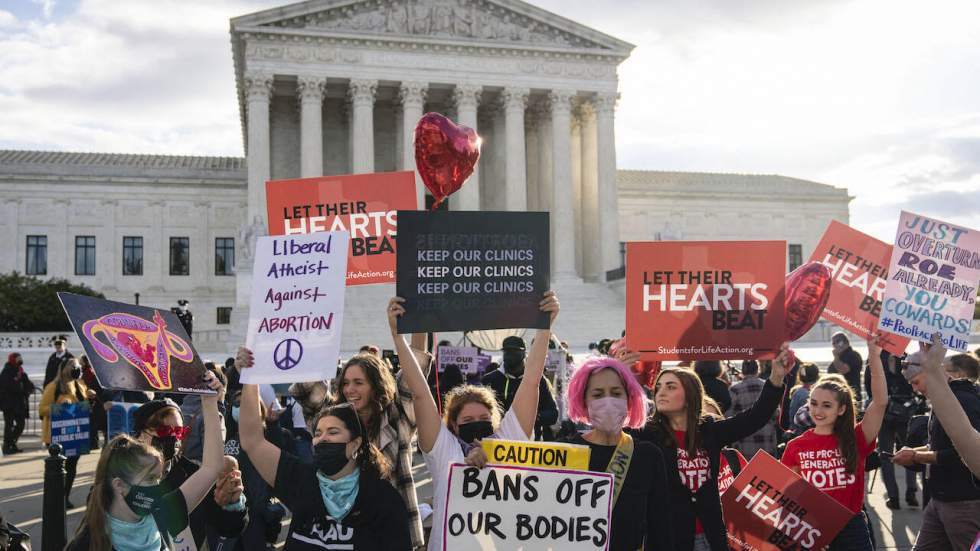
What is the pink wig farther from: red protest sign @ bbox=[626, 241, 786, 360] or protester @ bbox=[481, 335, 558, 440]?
protester @ bbox=[481, 335, 558, 440]

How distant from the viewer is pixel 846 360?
38.3 feet

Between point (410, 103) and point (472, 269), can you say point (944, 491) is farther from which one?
point (410, 103)

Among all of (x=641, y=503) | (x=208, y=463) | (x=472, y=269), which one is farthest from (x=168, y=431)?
(x=641, y=503)

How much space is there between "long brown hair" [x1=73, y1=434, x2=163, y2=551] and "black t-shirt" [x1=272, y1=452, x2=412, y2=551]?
0.59 meters

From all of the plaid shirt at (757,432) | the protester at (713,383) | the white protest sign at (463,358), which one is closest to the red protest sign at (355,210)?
the protester at (713,383)

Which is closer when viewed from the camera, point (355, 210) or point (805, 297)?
point (805, 297)

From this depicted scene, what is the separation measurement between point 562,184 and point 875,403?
4103cm

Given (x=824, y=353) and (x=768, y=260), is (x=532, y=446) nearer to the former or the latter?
(x=768, y=260)

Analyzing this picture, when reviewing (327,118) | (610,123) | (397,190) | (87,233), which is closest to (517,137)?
(610,123)

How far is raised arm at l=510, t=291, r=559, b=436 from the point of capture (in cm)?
466

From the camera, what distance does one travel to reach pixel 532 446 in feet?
13.2

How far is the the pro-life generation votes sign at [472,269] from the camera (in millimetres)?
4742

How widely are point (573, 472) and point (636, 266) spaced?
239cm

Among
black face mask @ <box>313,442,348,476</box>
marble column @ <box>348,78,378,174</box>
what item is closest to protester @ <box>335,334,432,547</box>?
black face mask @ <box>313,442,348,476</box>
